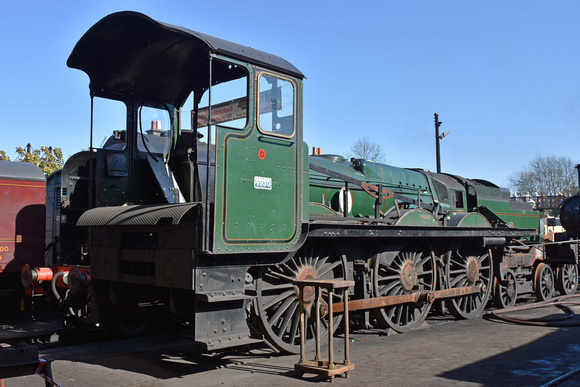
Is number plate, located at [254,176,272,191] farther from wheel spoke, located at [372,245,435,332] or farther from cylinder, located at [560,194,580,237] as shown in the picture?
cylinder, located at [560,194,580,237]

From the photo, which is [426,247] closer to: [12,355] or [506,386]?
[506,386]

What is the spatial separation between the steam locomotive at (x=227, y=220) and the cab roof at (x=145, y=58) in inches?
0.7

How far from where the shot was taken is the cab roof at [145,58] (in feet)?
19.8

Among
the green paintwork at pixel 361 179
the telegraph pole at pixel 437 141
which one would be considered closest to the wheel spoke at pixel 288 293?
the green paintwork at pixel 361 179

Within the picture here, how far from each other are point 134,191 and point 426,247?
468 cm

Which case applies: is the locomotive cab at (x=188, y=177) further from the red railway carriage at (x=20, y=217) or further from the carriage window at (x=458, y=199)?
the carriage window at (x=458, y=199)

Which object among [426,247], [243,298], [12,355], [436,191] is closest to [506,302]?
[436,191]

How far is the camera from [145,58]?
22.8 ft

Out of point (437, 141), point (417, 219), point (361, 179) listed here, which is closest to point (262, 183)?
point (417, 219)

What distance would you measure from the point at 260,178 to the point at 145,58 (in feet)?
8.17

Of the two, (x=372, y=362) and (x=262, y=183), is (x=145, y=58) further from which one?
(x=372, y=362)

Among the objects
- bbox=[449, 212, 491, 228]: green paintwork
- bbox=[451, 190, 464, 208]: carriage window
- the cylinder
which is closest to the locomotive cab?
bbox=[449, 212, 491, 228]: green paintwork

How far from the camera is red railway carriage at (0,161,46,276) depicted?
429 inches

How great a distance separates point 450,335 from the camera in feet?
25.9
